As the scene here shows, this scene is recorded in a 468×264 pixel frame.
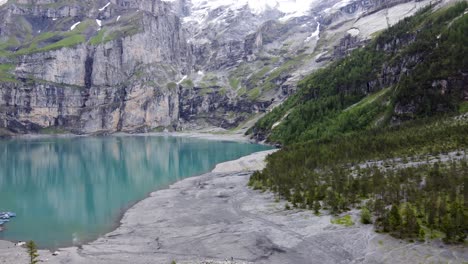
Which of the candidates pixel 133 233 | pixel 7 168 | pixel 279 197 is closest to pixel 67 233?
pixel 133 233

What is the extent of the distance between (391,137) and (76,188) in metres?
61.3

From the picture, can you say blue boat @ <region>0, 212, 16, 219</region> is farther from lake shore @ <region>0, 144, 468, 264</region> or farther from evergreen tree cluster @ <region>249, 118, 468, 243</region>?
evergreen tree cluster @ <region>249, 118, 468, 243</region>

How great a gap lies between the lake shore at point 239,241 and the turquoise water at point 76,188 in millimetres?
4283

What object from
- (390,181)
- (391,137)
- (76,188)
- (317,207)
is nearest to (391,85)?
(391,137)

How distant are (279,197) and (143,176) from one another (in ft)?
144

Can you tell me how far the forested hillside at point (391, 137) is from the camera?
34.9 metres

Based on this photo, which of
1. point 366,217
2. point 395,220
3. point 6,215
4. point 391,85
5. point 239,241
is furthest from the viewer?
point 391,85

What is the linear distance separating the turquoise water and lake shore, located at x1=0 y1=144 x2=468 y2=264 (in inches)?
169

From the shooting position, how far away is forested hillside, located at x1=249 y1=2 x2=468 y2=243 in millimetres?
34875

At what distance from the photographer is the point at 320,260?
29234 millimetres

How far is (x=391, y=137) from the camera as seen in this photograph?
7106 centimetres

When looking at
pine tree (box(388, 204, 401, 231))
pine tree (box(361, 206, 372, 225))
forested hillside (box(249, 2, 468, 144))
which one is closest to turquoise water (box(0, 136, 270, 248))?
pine tree (box(361, 206, 372, 225))

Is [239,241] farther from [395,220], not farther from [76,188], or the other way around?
[76,188]

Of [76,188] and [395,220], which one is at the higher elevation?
[395,220]
